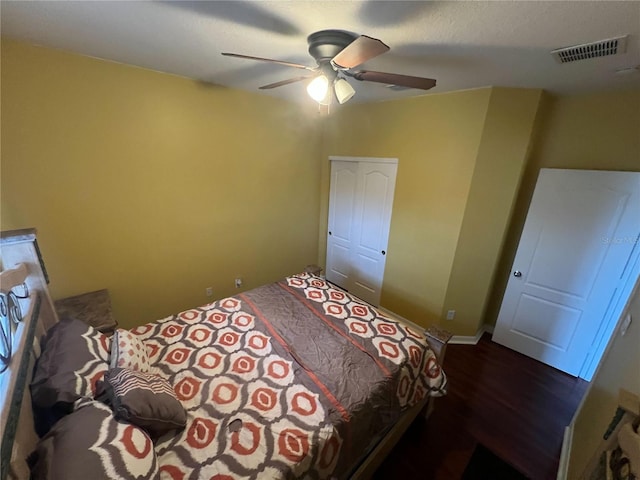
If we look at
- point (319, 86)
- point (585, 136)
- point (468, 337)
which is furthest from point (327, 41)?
point (468, 337)

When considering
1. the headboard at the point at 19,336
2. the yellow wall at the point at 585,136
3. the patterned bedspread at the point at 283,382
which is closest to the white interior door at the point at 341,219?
the patterned bedspread at the point at 283,382

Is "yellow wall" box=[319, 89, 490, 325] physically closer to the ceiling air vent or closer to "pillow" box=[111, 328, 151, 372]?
the ceiling air vent

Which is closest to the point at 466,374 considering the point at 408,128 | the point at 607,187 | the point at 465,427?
the point at 465,427

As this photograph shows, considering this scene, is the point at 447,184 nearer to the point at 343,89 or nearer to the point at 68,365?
the point at 343,89

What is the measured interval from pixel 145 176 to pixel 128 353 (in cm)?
158

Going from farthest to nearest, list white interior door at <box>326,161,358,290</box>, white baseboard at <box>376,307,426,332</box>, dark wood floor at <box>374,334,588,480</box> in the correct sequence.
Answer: white interior door at <box>326,161,358,290</box> < white baseboard at <box>376,307,426,332</box> < dark wood floor at <box>374,334,588,480</box>

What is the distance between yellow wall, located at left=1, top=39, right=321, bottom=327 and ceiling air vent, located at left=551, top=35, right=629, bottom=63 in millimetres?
2435

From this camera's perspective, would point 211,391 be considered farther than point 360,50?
Yes

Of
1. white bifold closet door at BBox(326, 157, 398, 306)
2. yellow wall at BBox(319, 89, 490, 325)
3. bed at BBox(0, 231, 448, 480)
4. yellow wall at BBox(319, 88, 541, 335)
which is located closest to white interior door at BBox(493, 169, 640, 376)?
yellow wall at BBox(319, 88, 541, 335)

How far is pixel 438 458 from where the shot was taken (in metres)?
1.72

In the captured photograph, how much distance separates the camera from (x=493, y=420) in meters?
1.98

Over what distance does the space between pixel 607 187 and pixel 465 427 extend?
88.9 inches

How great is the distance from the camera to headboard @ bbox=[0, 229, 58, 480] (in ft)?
2.54

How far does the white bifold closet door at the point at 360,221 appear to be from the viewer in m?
3.05
